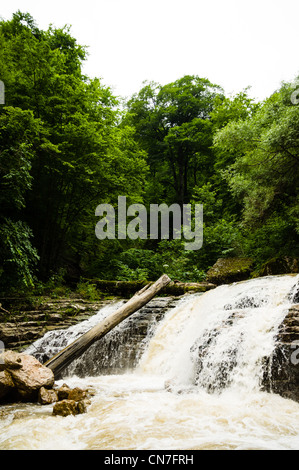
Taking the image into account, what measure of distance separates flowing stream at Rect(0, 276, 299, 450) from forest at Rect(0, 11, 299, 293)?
3.41 metres

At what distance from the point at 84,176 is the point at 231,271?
6.51 m

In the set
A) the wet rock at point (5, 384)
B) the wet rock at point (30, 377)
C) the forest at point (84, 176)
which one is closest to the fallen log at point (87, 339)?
the wet rock at point (30, 377)

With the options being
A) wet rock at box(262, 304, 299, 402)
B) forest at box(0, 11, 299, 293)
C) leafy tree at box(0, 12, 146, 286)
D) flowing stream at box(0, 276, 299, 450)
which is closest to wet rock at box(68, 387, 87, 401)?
flowing stream at box(0, 276, 299, 450)

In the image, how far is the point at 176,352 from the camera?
18.3ft

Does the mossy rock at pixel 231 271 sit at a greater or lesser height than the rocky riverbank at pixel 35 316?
greater

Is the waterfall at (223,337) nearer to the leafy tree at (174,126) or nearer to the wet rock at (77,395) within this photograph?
the wet rock at (77,395)

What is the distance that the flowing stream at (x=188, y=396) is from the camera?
2.63 m

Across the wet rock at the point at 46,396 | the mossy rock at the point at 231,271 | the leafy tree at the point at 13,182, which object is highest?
the leafy tree at the point at 13,182

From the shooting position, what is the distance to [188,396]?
3.86 meters

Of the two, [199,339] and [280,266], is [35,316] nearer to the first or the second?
[199,339]

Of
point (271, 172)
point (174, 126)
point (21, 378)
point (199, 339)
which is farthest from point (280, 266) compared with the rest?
point (174, 126)

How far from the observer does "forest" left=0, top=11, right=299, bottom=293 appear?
7.70m

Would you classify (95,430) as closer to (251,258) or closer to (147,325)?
(147,325)

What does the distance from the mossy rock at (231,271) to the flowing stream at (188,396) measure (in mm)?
2855
